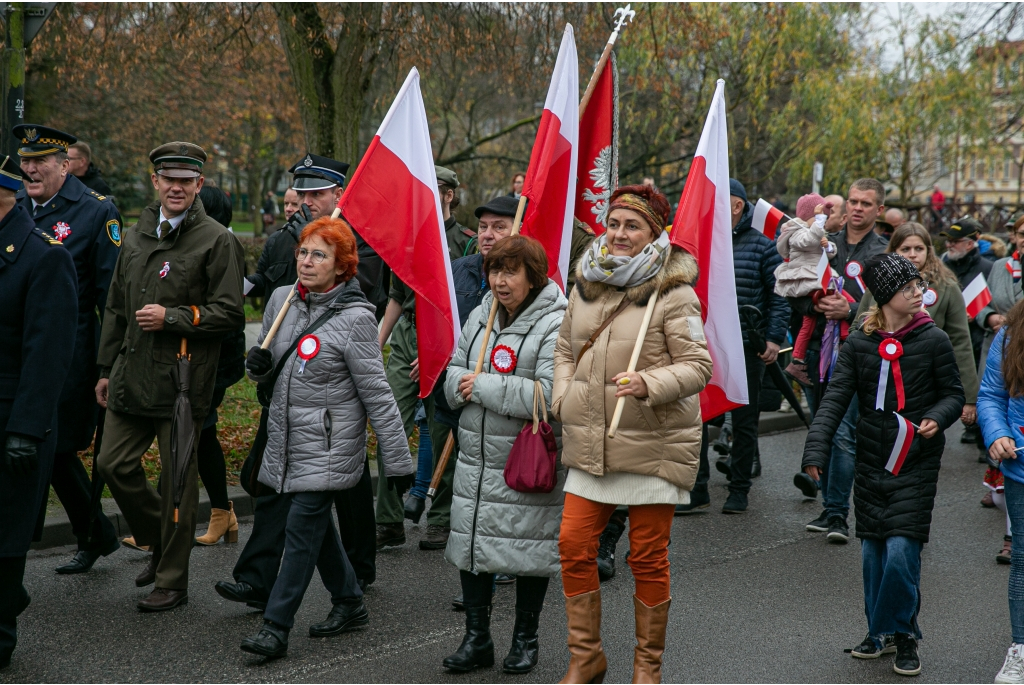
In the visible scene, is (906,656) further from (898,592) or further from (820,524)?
(820,524)

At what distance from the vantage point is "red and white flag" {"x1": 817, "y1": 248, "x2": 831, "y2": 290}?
7.19 meters

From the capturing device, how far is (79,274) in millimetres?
5676

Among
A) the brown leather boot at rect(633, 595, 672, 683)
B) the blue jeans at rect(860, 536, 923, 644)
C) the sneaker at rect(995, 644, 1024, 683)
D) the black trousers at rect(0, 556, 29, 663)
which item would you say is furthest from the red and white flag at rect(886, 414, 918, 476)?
the black trousers at rect(0, 556, 29, 663)

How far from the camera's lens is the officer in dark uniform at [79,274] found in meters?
5.54

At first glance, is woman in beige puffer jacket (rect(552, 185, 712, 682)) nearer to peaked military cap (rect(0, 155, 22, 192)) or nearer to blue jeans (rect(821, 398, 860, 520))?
peaked military cap (rect(0, 155, 22, 192))

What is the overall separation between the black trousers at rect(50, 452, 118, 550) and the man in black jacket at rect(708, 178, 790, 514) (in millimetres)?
3764

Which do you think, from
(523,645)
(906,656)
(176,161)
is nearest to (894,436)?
(906,656)

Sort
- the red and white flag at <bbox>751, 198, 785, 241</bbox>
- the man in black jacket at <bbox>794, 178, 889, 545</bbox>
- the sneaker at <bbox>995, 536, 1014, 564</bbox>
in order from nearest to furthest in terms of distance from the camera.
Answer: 1. the sneaker at <bbox>995, 536, 1014, 564</bbox>
2. the man in black jacket at <bbox>794, 178, 889, 545</bbox>
3. the red and white flag at <bbox>751, 198, 785, 241</bbox>

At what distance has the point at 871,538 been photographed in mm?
4691

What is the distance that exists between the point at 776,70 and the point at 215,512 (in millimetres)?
17392

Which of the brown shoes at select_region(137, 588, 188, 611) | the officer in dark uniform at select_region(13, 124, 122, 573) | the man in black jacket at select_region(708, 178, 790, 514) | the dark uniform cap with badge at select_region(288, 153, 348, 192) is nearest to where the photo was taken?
the brown shoes at select_region(137, 588, 188, 611)

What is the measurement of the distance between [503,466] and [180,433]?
174cm

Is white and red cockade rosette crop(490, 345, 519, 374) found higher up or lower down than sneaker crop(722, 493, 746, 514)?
higher up

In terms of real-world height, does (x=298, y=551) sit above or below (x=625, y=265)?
below
